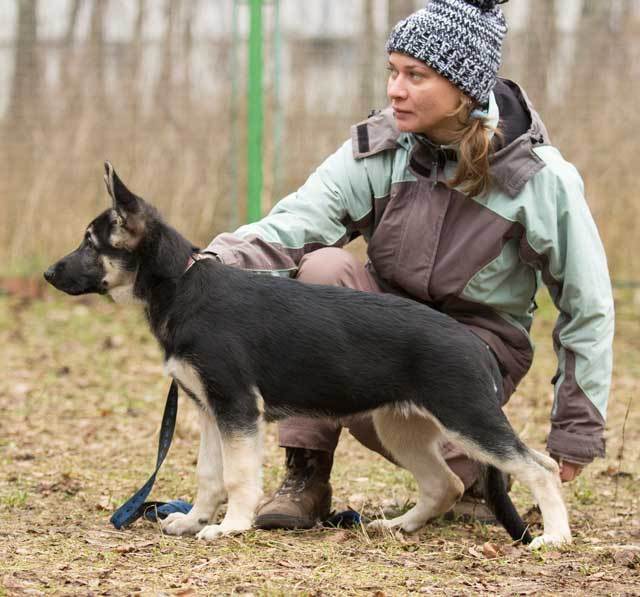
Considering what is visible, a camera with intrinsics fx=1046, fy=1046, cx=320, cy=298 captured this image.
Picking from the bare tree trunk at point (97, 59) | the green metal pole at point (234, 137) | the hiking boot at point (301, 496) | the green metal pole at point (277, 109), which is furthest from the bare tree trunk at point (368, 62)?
the hiking boot at point (301, 496)

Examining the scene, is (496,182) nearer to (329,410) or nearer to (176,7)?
(329,410)

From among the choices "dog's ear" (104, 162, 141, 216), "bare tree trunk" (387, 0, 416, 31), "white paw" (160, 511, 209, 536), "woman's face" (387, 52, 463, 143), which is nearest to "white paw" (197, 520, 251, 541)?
"white paw" (160, 511, 209, 536)

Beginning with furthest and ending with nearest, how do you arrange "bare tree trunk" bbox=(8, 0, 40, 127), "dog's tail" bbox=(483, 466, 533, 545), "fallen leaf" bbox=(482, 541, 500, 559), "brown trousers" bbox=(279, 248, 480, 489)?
"bare tree trunk" bbox=(8, 0, 40, 127), "brown trousers" bbox=(279, 248, 480, 489), "dog's tail" bbox=(483, 466, 533, 545), "fallen leaf" bbox=(482, 541, 500, 559)

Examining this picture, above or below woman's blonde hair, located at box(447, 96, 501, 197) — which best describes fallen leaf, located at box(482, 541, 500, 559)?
below

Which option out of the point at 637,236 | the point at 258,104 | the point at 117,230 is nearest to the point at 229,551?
the point at 117,230

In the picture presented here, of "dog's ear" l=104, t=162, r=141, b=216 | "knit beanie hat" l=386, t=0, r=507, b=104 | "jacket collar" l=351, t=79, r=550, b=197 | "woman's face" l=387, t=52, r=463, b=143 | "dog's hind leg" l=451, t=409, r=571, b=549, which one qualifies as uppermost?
"knit beanie hat" l=386, t=0, r=507, b=104

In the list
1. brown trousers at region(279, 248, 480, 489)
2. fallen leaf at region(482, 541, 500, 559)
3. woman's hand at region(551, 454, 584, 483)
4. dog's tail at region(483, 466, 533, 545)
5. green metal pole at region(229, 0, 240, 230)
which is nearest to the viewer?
fallen leaf at region(482, 541, 500, 559)

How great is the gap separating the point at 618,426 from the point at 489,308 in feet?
8.73

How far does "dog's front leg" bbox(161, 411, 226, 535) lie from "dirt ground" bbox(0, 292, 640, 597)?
5.2 inches

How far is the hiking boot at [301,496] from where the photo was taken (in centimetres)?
420

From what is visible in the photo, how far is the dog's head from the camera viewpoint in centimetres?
405

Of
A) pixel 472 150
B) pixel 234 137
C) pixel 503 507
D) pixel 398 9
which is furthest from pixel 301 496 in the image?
pixel 398 9

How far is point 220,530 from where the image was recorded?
391cm

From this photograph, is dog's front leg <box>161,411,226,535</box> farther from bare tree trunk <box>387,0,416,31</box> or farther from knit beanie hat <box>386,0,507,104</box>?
bare tree trunk <box>387,0,416,31</box>
